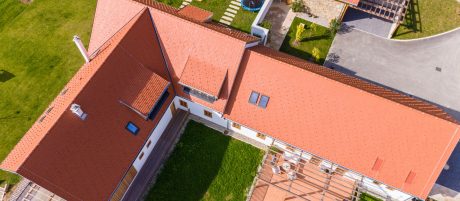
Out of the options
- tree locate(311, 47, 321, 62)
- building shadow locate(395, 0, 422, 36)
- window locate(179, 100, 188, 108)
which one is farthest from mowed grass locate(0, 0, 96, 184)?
building shadow locate(395, 0, 422, 36)

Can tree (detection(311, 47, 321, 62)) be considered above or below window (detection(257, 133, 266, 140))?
above

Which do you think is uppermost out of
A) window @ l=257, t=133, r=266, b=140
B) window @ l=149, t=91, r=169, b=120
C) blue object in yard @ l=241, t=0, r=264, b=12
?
blue object in yard @ l=241, t=0, r=264, b=12

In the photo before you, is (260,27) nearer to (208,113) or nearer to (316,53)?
(316,53)

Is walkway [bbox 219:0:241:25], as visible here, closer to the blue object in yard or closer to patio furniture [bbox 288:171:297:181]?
the blue object in yard

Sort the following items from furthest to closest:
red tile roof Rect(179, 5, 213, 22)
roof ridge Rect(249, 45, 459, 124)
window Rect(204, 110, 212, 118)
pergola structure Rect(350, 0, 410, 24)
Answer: pergola structure Rect(350, 0, 410, 24) < red tile roof Rect(179, 5, 213, 22) < window Rect(204, 110, 212, 118) < roof ridge Rect(249, 45, 459, 124)

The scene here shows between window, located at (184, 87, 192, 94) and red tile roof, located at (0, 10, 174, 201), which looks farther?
window, located at (184, 87, 192, 94)

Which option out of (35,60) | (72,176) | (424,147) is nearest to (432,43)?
(424,147)

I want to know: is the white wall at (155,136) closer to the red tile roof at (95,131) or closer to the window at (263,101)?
the red tile roof at (95,131)
